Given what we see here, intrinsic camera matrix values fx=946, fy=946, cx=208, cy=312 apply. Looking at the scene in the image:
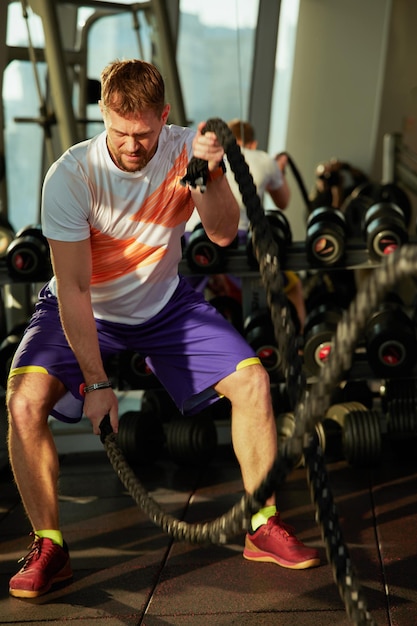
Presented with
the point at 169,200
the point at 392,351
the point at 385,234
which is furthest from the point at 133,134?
the point at 392,351

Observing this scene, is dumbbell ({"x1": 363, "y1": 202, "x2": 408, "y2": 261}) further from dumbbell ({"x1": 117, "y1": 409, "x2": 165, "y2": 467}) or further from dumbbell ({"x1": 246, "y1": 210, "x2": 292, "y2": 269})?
dumbbell ({"x1": 117, "y1": 409, "x2": 165, "y2": 467})

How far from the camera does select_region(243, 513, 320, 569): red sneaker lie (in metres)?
2.48

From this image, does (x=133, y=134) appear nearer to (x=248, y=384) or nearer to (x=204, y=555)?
(x=248, y=384)

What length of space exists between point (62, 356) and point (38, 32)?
3891 mm

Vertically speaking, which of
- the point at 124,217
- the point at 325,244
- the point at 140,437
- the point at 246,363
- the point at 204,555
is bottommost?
the point at 140,437

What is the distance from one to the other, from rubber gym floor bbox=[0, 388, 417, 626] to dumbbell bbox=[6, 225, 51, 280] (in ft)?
2.58

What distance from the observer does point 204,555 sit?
104 inches

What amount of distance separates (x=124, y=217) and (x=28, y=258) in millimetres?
1187

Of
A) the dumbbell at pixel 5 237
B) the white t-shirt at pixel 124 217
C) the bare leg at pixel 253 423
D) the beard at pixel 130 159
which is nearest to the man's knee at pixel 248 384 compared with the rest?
the bare leg at pixel 253 423

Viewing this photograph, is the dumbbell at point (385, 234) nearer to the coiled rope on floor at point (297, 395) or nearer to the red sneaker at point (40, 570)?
the coiled rope on floor at point (297, 395)

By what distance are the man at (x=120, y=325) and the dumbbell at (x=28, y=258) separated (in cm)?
93

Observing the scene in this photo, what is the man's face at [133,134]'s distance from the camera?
210cm

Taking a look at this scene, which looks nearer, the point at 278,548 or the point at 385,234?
the point at 278,548

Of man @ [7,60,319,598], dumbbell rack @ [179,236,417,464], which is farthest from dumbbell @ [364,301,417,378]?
man @ [7,60,319,598]
